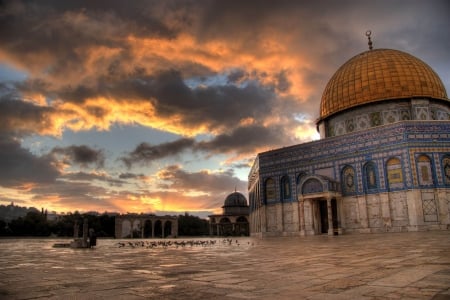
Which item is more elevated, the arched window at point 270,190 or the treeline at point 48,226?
the arched window at point 270,190

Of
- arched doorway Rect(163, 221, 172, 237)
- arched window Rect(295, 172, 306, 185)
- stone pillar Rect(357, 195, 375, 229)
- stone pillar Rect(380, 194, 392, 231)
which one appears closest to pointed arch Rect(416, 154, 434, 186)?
stone pillar Rect(380, 194, 392, 231)

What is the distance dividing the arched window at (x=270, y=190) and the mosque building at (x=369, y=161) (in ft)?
0.31

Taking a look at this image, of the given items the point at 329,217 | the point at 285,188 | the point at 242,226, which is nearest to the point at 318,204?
the point at 329,217

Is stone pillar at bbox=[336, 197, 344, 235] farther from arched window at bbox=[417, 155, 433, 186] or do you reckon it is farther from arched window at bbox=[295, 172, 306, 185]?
arched window at bbox=[417, 155, 433, 186]

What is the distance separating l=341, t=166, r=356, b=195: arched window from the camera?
1153 inches

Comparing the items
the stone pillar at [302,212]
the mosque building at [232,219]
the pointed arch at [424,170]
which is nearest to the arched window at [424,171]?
the pointed arch at [424,170]

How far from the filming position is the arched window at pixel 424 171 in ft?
85.0

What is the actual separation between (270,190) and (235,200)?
132ft

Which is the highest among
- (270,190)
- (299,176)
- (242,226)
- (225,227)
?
(299,176)

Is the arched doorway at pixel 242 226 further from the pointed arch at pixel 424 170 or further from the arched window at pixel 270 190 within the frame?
the pointed arch at pixel 424 170

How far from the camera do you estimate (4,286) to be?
464 cm

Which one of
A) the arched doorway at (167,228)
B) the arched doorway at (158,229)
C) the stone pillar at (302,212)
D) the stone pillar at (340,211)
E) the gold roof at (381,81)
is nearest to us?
the stone pillar at (340,211)

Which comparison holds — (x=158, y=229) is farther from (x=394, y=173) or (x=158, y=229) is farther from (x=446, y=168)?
(x=446, y=168)

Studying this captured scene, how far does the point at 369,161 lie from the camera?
28453mm
